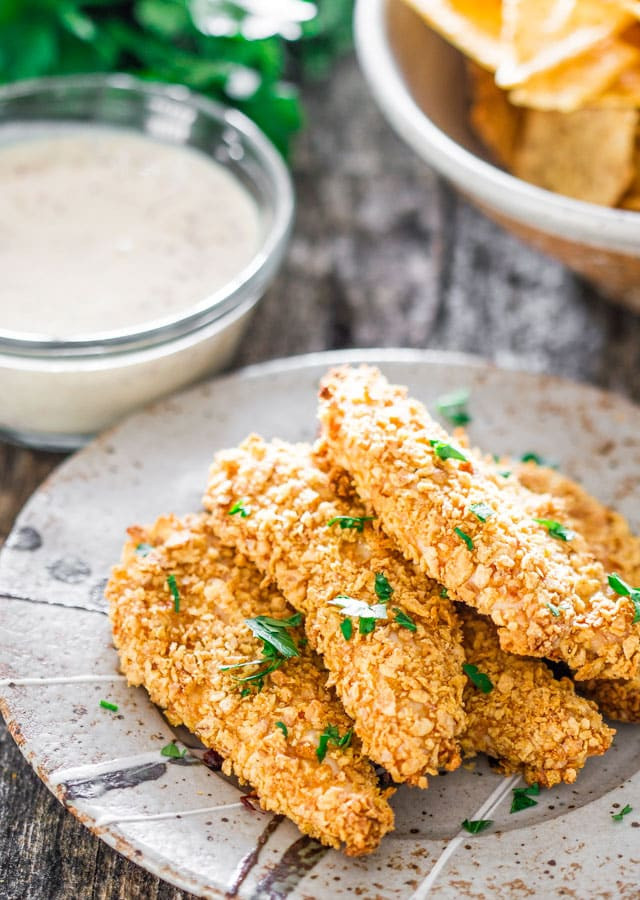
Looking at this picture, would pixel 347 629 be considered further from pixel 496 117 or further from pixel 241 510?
pixel 496 117

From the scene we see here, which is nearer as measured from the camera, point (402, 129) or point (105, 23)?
point (402, 129)

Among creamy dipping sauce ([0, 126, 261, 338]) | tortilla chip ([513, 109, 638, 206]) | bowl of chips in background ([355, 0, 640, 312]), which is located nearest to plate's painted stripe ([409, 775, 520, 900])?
bowl of chips in background ([355, 0, 640, 312])

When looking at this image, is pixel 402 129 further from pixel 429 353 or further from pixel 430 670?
pixel 430 670

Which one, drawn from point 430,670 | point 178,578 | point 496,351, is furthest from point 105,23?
point 430,670

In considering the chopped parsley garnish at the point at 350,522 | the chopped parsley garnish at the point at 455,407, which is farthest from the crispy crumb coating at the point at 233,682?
the chopped parsley garnish at the point at 455,407

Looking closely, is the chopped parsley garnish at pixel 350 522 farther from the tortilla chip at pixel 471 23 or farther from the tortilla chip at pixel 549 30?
the tortilla chip at pixel 471 23

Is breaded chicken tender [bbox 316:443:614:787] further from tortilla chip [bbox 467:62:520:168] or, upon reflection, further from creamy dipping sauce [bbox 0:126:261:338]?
tortilla chip [bbox 467:62:520:168]
